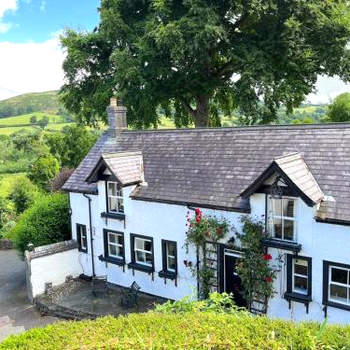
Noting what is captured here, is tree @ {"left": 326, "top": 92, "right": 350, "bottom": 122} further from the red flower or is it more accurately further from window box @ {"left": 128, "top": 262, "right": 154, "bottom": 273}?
the red flower

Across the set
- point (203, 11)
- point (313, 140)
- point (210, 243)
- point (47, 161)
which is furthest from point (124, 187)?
point (47, 161)

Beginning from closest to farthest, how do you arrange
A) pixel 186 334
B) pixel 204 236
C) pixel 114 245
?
pixel 186 334 < pixel 204 236 < pixel 114 245

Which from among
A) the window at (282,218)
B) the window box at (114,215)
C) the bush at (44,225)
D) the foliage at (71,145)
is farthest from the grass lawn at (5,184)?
the window at (282,218)

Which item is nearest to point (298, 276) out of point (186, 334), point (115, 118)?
point (186, 334)

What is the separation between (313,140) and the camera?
13.7 metres

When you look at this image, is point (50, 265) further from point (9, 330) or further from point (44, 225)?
point (9, 330)

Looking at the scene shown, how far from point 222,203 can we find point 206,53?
1549cm

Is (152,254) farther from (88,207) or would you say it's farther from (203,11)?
(203,11)

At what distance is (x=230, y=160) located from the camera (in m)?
14.9

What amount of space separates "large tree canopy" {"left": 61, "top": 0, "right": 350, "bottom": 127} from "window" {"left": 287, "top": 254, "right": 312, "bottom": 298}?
15.2 m

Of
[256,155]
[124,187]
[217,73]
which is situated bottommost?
[124,187]

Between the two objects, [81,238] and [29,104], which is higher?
[29,104]

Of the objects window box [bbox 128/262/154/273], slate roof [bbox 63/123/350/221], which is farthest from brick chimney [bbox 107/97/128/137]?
window box [bbox 128/262/154/273]

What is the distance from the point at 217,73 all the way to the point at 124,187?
18.3m
